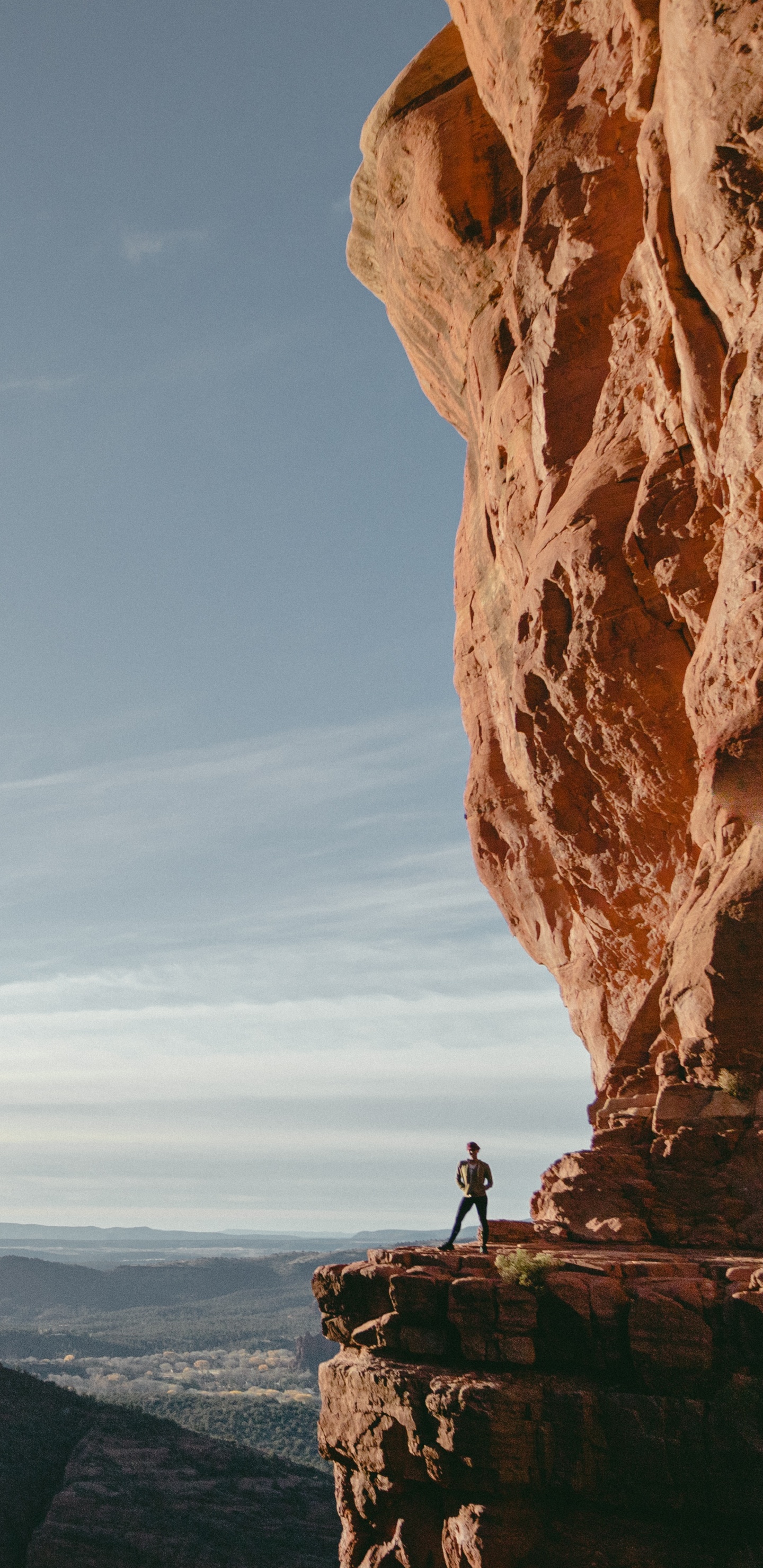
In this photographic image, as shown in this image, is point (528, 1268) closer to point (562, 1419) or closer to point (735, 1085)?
point (562, 1419)

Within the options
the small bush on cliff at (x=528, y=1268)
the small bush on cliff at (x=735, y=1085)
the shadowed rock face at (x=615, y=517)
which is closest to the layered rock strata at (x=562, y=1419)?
the small bush on cliff at (x=528, y=1268)

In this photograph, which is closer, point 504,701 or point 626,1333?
point 626,1333

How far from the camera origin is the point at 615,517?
20219mm

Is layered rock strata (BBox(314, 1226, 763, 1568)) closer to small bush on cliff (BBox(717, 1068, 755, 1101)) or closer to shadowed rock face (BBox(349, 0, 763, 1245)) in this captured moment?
small bush on cliff (BBox(717, 1068, 755, 1101))

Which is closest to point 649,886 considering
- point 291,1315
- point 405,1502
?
point 405,1502

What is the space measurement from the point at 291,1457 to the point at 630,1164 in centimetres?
6692

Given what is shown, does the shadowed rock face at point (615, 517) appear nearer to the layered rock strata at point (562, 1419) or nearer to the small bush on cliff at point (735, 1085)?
the small bush on cliff at point (735, 1085)

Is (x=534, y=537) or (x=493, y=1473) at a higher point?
(x=534, y=537)

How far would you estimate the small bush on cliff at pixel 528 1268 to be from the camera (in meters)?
13.5

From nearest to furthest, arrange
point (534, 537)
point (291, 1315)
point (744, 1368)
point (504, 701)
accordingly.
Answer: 1. point (744, 1368)
2. point (534, 537)
3. point (504, 701)
4. point (291, 1315)

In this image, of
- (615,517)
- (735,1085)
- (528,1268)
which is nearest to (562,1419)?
(528,1268)

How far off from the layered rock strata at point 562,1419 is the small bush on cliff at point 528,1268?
4.4 inches

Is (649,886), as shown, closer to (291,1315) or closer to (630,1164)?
(630,1164)

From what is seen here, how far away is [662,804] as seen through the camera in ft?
68.4
